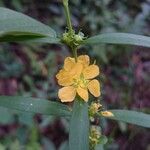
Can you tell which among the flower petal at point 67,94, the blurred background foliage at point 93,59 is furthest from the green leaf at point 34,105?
the blurred background foliage at point 93,59

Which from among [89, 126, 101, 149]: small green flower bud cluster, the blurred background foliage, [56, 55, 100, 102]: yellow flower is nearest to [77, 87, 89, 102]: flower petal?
[56, 55, 100, 102]: yellow flower

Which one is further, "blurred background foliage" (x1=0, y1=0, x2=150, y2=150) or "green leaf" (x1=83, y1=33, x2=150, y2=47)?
"blurred background foliage" (x1=0, y1=0, x2=150, y2=150)

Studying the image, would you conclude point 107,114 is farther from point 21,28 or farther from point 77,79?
point 21,28

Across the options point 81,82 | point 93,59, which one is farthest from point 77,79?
point 93,59

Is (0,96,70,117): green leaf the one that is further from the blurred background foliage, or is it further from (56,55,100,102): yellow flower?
the blurred background foliage

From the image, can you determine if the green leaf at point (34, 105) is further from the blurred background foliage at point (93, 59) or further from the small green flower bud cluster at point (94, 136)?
the blurred background foliage at point (93, 59)

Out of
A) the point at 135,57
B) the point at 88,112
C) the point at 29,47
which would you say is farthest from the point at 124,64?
the point at 88,112
